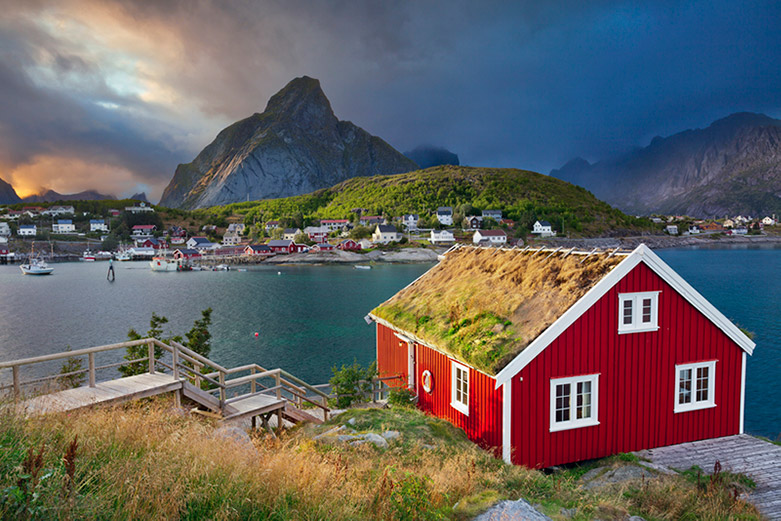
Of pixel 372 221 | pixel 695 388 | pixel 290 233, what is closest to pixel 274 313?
pixel 695 388

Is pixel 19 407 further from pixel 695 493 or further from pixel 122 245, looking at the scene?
pixel 122 245

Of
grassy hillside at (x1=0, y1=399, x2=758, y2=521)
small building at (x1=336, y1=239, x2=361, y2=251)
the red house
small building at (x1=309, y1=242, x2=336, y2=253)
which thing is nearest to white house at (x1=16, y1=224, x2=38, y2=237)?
small building at (x1=309, y1=242, x2=336, y2=253)

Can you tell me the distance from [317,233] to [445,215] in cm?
5213

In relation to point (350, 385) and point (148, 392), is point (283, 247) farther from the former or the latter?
point (148, 392)

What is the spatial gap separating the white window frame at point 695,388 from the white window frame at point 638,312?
5.50 ft

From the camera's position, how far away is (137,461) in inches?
186

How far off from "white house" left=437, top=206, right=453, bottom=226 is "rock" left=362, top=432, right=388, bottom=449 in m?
162

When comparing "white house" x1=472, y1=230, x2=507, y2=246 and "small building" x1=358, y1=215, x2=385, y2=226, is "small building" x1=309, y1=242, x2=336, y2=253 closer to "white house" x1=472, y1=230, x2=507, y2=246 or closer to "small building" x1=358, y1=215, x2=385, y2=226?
"small building" x1=358, y1=215, x2=385, y2=226

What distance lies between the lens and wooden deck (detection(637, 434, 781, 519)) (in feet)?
34.0

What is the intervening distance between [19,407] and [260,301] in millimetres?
56985

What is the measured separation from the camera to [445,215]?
176125 millimetres

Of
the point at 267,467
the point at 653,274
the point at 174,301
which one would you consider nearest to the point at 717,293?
the point at 653,274

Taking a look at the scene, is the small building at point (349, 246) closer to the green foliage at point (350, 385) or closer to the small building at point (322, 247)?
the small building at point (322, 247)

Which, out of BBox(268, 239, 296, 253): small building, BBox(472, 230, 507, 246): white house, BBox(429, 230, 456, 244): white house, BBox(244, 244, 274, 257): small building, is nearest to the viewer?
BBox(472, 230, 507, 246): white house
